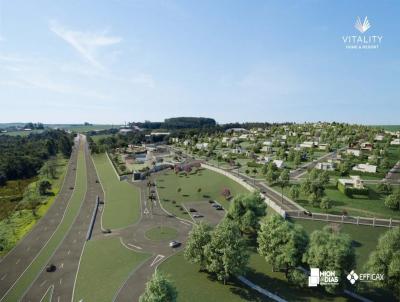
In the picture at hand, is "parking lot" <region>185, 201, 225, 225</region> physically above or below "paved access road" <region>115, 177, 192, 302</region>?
above

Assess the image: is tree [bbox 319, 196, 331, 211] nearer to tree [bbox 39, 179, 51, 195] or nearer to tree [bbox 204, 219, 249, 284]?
tree [bbox 204, 219, 249, 284]

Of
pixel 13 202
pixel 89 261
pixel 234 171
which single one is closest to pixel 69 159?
pixel 13 202

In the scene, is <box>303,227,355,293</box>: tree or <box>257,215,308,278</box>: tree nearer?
<box>303,227,355,293</box>: tree

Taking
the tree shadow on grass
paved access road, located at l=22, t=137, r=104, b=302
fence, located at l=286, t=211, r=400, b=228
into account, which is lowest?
paved access road, located at l=22, t=137, r=104, b=302

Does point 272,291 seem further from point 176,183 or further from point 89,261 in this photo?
point 176,183

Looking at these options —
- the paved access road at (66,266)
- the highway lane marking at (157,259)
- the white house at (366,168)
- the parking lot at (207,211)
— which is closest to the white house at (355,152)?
the white house at (366,168)

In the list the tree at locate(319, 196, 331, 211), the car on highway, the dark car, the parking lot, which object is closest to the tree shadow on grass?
the car on highway
